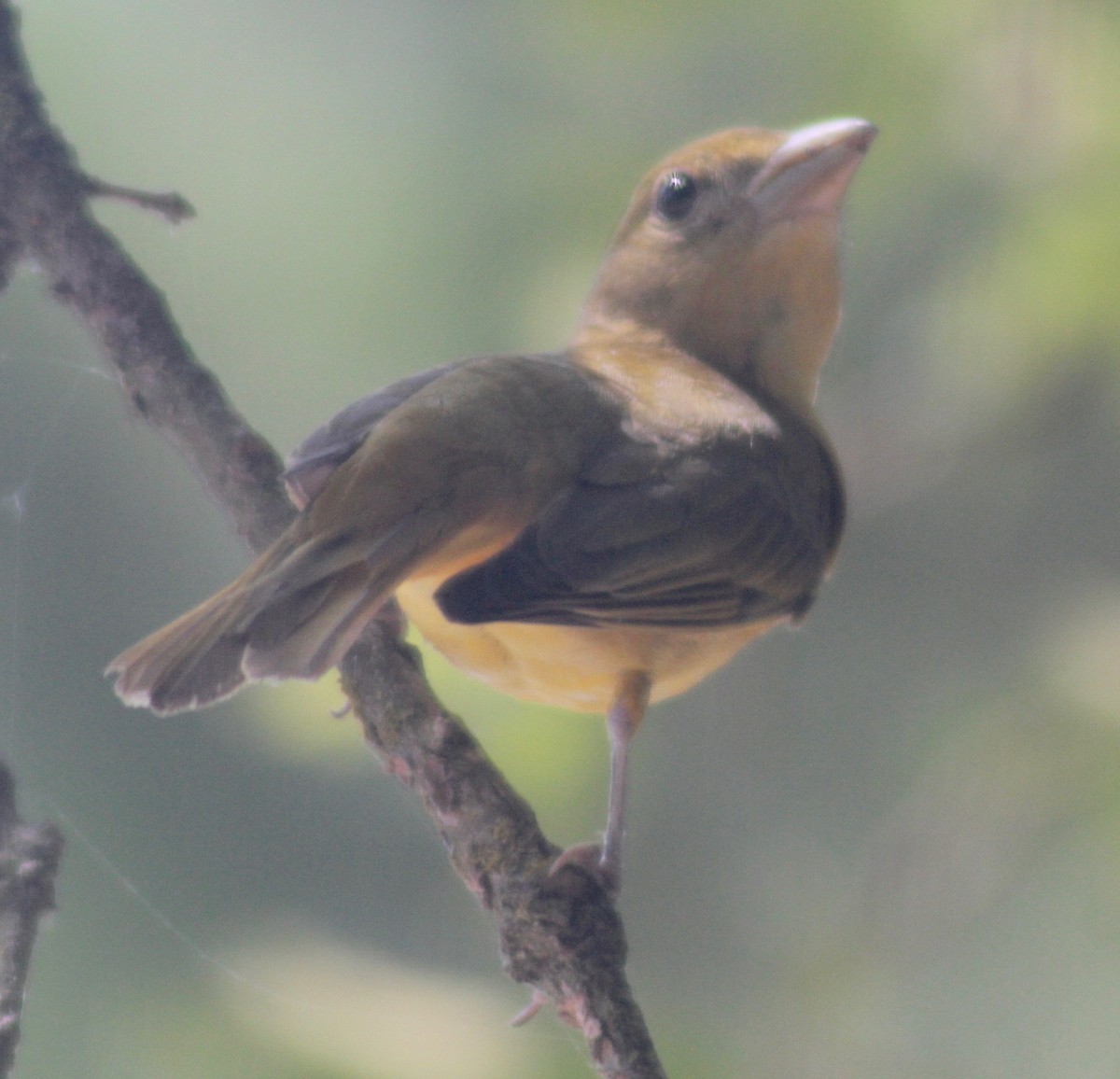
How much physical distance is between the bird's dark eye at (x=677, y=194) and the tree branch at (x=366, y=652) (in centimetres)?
41

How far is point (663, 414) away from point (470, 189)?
0.74 metres

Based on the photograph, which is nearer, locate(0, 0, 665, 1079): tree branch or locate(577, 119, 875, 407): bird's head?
locate(0, 0, 665, 1079): tree branch

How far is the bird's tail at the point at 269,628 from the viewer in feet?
2.10

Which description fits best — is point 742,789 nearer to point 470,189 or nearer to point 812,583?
point 812,583

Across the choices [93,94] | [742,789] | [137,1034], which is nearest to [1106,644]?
[742,789]

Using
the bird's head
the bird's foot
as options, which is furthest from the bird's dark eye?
the bird's foot

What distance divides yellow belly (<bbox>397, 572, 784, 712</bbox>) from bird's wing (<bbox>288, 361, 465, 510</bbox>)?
9cm

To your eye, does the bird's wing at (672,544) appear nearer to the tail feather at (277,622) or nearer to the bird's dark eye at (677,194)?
the tail feather at (277,622)

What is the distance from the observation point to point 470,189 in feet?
5.18

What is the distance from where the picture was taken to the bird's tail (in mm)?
641

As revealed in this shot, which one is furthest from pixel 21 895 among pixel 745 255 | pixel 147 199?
pixel 745 255

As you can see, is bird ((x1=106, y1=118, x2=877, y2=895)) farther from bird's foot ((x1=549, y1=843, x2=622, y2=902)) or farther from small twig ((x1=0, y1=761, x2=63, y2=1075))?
small twig ((x1=0, y1=761, x2=63, y2=1075))

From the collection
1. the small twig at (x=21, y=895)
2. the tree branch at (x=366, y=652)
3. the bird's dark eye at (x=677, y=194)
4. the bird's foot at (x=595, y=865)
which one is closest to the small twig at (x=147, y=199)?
the tree branch at (x=366, y=652)

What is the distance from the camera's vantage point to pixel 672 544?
85 centimetres
